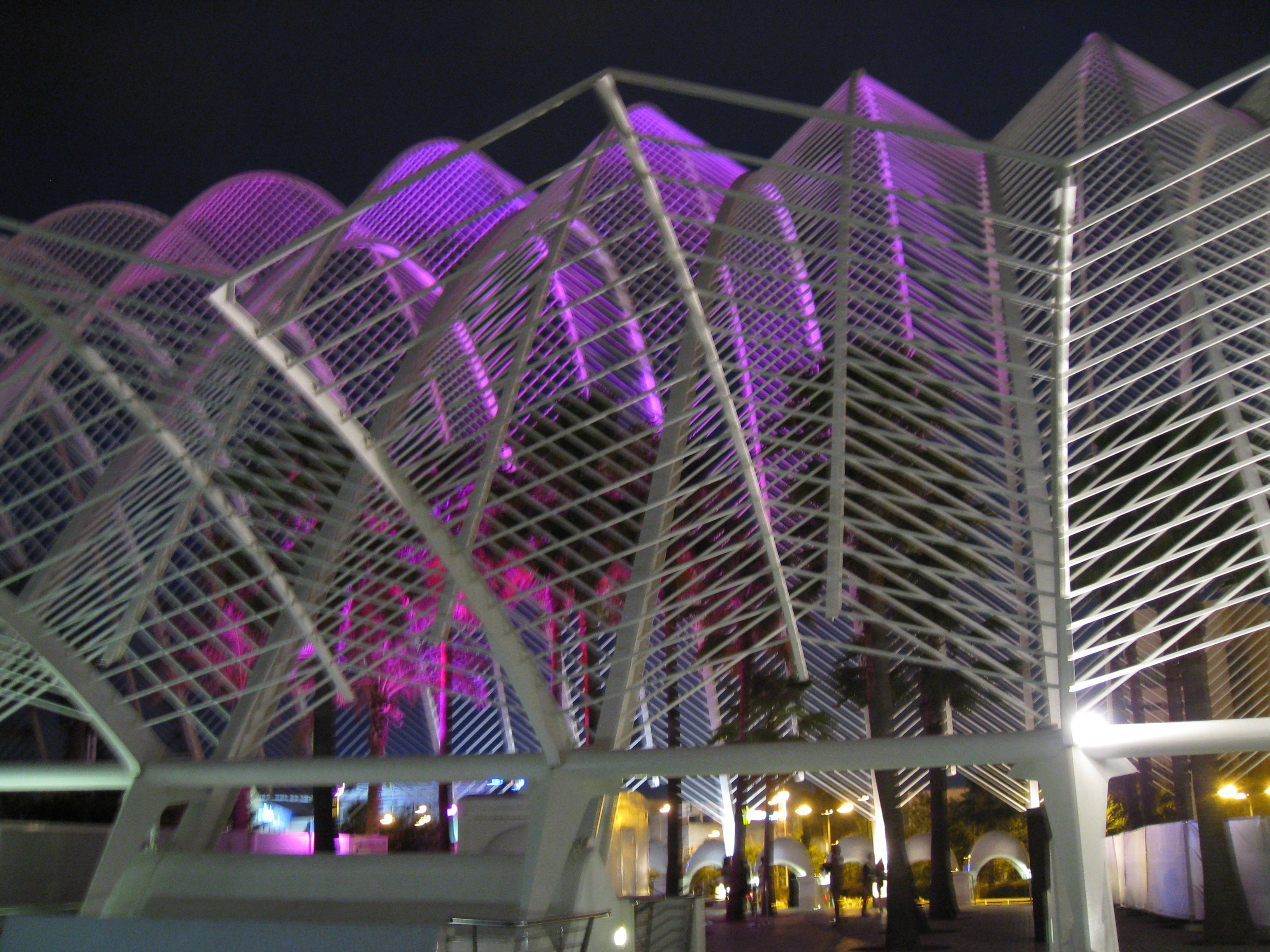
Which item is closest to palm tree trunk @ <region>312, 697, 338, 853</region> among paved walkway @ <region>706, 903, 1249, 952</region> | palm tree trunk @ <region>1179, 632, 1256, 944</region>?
paved walkway @ <region>706, 903, 1249, 952</region>

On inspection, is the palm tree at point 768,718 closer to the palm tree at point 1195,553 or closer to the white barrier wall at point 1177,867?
the white barrier wall at point 1177,867

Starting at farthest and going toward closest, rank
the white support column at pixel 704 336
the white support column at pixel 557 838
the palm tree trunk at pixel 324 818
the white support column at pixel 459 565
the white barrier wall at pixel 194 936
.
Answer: the palm tree trunk at pixel 324 818
the white support column at pixel 557 838
the white support column at pixel 459 565
the white barrier wall at pixel 194 936
the white support column at pixel 704 336

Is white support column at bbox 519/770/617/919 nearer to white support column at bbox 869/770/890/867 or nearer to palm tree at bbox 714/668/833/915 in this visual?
palm tree at bbox 714/668/833/915

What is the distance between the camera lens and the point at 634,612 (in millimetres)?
23578

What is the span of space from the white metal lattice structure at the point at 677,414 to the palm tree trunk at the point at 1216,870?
2.63 meters

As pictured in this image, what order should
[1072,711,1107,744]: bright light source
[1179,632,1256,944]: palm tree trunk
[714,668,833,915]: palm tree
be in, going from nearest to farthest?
[1072,711,1107,744]: bright light source
[1179,632,1256,944]: palm tree trunk
[714,668,833,915]: palm tree

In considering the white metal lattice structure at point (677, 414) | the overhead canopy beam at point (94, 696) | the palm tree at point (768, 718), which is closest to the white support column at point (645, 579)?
the white metal lattice structure at point (677, 414)

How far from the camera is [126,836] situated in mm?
22984

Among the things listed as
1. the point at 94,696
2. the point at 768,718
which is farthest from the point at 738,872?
the point at 94,696

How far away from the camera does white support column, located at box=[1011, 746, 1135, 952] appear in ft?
58.7

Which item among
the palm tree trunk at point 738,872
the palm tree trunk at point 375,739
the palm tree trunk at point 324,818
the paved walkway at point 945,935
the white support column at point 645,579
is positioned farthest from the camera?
the palm tree trunk at point 375,739

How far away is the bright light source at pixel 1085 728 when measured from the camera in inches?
734

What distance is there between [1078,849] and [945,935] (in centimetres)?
1258

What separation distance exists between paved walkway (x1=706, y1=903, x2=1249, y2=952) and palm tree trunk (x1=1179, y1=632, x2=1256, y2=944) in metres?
0.72
